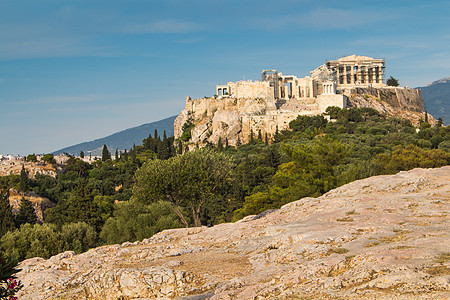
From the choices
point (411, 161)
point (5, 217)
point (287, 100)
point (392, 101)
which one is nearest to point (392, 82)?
point (392, 101)

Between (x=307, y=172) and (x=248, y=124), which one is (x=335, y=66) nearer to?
(x=248, y=124)

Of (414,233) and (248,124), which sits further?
(248,124)

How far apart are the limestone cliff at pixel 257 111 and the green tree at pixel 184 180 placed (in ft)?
194

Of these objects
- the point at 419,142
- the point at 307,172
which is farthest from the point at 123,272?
the point at 419,142

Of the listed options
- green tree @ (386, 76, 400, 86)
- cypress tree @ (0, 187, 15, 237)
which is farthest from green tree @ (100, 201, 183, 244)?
green tree @ (386, 76, 400, 86)

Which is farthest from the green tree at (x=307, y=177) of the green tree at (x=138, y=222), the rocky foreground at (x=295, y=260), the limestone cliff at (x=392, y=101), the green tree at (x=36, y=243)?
the limestone cliff at (x=392, y=101)

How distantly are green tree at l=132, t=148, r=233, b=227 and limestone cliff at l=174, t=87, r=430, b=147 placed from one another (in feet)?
194

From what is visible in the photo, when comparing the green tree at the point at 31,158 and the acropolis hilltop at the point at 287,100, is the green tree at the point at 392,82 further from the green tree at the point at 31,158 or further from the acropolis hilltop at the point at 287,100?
the green tree at the point at 31,158

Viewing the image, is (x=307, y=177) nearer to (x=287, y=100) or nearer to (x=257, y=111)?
(x=257, y=111)

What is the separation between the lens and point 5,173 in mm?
Result: 80938

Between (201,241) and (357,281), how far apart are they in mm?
8793

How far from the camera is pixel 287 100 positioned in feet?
328

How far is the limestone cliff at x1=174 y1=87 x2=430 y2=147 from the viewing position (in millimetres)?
91812

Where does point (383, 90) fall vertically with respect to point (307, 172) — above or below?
above
